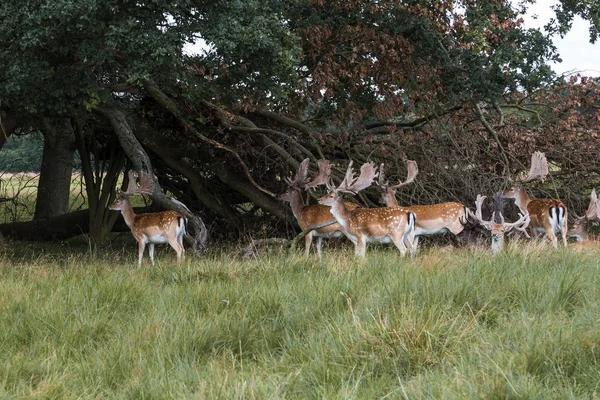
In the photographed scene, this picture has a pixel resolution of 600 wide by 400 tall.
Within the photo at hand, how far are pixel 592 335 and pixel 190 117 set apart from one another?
823 cm

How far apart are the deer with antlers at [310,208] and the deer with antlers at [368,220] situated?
37cm

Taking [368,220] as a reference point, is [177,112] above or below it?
above

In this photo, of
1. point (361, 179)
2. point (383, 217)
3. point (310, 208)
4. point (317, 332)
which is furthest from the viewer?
point (310, 208)

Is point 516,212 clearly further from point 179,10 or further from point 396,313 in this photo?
point 396,313

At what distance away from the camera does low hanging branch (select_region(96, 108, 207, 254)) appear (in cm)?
1017

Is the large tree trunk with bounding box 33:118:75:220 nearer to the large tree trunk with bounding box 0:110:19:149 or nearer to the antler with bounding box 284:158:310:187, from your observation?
the large tree trunk with bounding box 0:110:19:149

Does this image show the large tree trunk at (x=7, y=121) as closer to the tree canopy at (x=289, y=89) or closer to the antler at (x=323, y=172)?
the tree canopy at (x=289, y=89)

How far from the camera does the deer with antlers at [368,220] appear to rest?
939cm

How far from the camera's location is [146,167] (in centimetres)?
1053

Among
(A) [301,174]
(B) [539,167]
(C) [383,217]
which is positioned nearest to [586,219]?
(B) [539,167]

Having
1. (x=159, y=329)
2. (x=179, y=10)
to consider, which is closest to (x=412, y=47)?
(x=179, y=10)

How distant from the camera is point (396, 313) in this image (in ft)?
16.2

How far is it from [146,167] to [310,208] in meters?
2.38

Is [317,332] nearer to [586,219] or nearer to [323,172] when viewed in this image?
[323,172]
